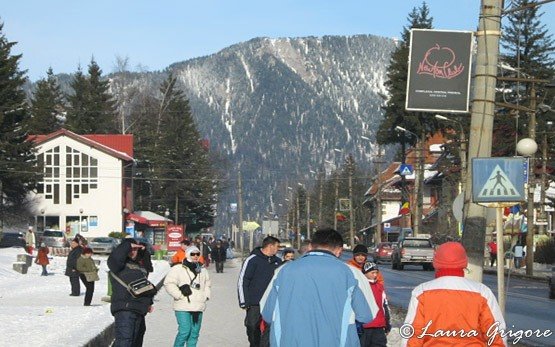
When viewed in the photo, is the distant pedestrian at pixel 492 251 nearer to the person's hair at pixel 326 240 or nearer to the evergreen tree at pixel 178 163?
the evergreen tree at pixel 178 163

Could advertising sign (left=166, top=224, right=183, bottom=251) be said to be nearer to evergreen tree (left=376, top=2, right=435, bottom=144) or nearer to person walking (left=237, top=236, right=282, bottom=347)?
evergreen tree (left=376, top=2, right=435, bottom=144)

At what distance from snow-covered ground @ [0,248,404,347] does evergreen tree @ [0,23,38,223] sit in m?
36.1

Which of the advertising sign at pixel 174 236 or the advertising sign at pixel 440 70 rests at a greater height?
the advertising sign at pixel 440 70

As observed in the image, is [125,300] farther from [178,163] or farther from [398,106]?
[178,163]

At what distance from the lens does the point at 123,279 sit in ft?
45.9

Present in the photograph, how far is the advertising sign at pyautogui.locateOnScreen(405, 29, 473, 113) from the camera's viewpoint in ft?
49.4

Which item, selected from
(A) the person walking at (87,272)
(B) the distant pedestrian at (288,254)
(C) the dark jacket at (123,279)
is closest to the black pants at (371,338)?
(C) the dark jacket at (123,279)

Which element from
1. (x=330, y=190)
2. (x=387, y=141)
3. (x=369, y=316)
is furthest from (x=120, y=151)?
(x=369, y=316)

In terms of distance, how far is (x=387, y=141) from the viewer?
8700 centimetres

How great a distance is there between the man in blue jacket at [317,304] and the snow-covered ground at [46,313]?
7.86m

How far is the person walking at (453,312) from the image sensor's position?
7.73 metres

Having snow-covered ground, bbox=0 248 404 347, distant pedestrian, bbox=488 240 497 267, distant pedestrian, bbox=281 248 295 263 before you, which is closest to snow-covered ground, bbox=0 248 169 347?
snow-covered ground, bbox=0 248 404 347

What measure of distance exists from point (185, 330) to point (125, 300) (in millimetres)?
1928

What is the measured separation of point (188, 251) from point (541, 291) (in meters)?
24.5
